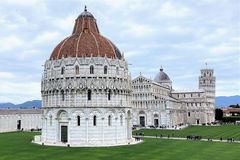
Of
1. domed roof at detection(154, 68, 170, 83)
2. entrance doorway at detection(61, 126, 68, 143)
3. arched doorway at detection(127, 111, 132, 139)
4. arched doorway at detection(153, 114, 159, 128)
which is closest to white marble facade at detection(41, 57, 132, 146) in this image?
entrance doorway at detection(61, 126, 68, 143)

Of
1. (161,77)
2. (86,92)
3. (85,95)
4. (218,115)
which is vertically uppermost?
(161,77)

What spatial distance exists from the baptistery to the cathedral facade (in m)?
52.3

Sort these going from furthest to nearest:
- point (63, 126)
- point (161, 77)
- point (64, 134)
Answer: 1. point (161, 77)
2. point (63, 126)
3. point (64, 134)

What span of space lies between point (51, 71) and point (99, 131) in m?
15.0

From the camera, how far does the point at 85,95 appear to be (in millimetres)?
68250

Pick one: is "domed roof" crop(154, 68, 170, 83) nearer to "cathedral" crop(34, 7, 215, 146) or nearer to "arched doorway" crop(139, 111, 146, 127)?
"arched doorway" crop(139, 111, 146, 127)

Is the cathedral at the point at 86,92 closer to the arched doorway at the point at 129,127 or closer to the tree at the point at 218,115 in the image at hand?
the arched doorway at the point at 129,127

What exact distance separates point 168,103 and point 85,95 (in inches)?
2458

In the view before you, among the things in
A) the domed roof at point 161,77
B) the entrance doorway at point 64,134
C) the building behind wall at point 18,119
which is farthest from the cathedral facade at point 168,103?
the entrance doorway at point 64,134

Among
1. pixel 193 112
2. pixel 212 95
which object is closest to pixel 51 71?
pixel 193 112

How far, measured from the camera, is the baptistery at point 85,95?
67875mm

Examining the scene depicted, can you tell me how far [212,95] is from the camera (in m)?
164

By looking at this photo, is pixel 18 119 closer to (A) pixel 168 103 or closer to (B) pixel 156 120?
(B) pixel 156 120

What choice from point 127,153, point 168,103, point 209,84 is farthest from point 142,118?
point 127,153
